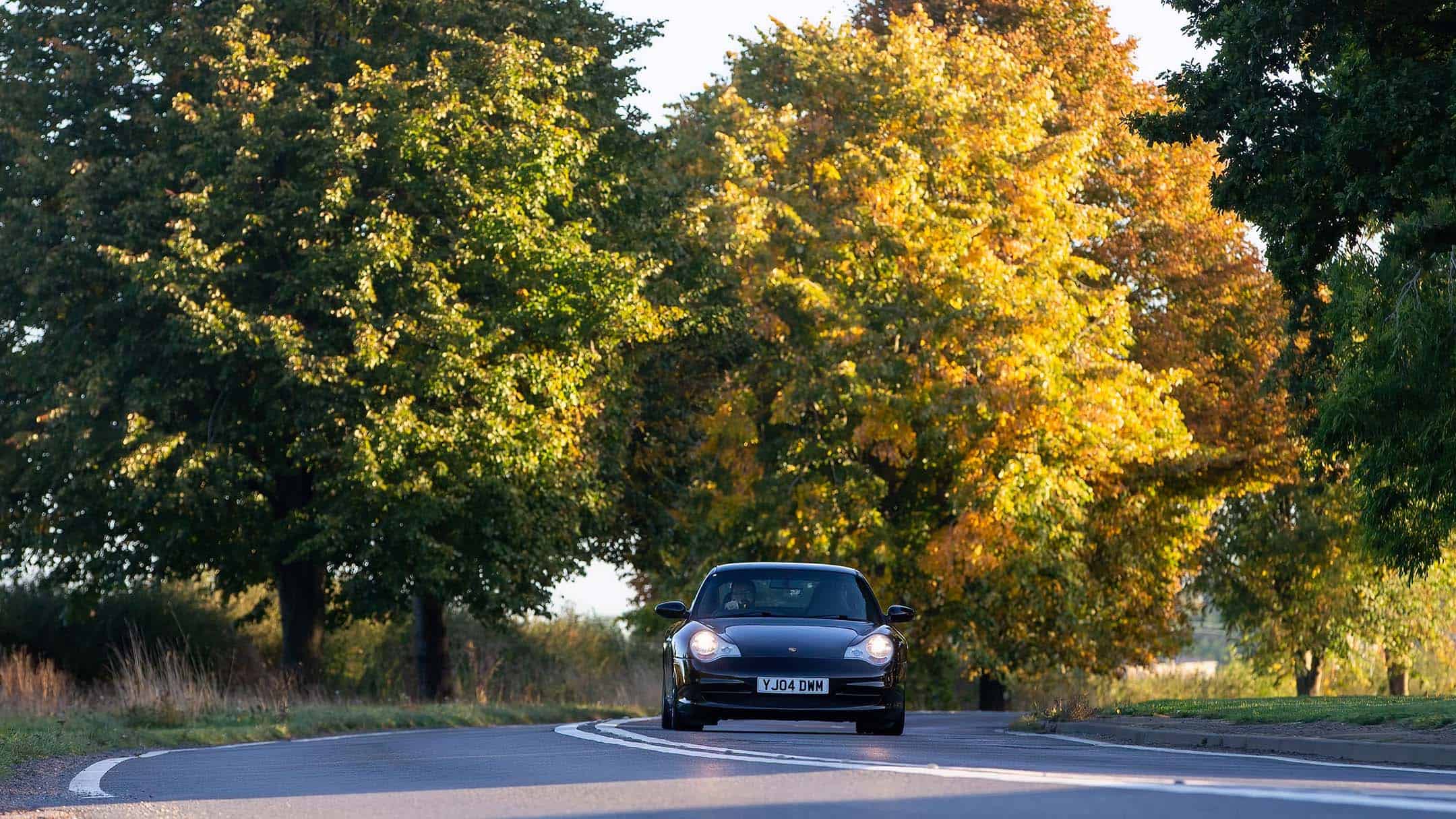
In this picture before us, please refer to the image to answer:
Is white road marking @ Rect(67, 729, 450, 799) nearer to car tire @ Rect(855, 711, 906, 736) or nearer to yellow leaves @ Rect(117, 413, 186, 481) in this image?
car tire @ Rect(855, 711, 906, 736)

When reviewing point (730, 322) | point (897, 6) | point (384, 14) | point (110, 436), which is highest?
point (897, 6)

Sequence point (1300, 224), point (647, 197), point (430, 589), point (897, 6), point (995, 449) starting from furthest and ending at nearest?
point (897, 6), point (647, 197), point (995, 449), point (430, 589), point (1300, 224)

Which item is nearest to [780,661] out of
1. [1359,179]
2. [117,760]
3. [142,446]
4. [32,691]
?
[117,760]

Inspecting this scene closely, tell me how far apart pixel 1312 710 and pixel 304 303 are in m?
19.7

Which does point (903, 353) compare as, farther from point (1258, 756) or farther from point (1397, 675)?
point (1258, 756)

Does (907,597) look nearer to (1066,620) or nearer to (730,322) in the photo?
(1066,620)

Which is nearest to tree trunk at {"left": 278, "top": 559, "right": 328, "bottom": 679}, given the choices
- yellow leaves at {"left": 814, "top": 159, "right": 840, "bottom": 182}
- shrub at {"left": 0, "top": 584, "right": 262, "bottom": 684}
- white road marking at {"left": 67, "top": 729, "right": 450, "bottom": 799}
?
shrub at {"left": 0, "top": 584, "right": 262, "bottom": 684}

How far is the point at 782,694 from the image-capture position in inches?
642

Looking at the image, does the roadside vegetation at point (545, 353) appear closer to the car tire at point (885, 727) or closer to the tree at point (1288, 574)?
the tree at point (1288, 574)

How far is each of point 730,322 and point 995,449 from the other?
5.57 m

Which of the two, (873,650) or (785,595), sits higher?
(785,595)

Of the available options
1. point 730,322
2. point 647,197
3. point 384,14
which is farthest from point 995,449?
point 384,14

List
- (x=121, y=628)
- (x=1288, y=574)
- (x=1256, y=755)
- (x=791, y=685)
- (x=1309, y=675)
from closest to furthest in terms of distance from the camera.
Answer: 1. (x=1256, y=755)
2. (x=791, y=685)
3. (x=121, y=628)
4. (x=1288, y=574)
5. (x=1309, y=675)

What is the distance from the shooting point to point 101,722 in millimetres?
20953
